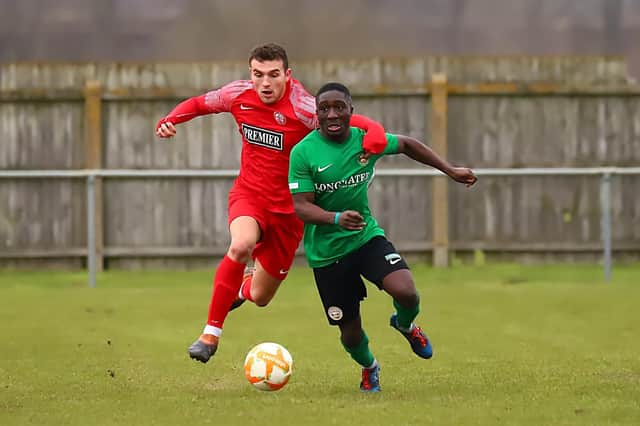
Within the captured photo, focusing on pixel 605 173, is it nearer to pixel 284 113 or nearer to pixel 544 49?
pixel 544 49

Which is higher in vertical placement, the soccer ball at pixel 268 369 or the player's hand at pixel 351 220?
the player's hand at pixel 351 220

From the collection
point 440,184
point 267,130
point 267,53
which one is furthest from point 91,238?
point 267,53

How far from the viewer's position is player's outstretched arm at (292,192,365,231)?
6.17m

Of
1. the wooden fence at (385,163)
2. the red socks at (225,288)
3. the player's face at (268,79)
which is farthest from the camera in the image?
the wooden fence at (385,163)

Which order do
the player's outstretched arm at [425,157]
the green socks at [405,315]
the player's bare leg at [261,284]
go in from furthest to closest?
the player's bare leg at [261,284] → the player's outstretched arm at [425,157] → the green socks at [405,315]

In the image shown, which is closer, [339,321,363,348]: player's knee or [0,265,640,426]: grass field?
[0,265,640,426]: grass field

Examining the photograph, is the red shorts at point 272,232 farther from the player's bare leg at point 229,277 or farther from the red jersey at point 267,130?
the player's bare leg at point 229,277

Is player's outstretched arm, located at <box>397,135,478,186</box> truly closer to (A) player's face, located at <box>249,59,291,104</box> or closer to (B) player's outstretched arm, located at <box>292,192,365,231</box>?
(B) player's outstretched arm, located at <box>292,192,365,231</box>

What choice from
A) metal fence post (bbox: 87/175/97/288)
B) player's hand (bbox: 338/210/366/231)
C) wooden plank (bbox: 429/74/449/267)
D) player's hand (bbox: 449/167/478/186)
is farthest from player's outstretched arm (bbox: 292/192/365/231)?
wooden plank (bbox: 429/74/449/267)

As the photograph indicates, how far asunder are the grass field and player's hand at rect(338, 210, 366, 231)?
85 centimetres

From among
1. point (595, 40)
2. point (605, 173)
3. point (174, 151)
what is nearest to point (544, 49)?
point (595, 40)

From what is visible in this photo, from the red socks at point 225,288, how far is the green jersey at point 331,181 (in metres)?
0.54

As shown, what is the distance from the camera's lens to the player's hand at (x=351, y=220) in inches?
243

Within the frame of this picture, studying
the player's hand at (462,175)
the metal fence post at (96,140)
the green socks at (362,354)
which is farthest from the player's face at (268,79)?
the metal fence post at (96,140)
